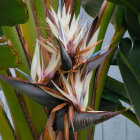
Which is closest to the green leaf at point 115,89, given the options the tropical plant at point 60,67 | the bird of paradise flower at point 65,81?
the tropical plant at point 60,67

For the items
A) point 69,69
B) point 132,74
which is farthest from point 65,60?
point 132,74

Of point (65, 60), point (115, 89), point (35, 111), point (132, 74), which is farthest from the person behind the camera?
point (115, 89)

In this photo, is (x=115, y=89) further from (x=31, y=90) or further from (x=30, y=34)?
(x=31, y=90)

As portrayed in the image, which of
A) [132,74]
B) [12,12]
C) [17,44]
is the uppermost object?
[12,12]

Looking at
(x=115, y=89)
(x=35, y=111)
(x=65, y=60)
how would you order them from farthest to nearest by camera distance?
(x=115, y=89), (x=35, y=111), (x=65, y=60)

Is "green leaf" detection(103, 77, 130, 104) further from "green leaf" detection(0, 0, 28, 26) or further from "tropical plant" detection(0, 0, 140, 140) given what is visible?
"green leaf" detection(0, 0, 28, 26)

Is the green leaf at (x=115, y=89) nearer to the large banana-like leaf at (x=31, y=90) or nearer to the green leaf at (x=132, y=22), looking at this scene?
the green leaf at (x=132, y=22)

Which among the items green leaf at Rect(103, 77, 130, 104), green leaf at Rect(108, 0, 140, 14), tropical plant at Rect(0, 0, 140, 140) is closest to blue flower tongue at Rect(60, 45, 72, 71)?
tropical plant at Rect(0, 0, 140, 140)
